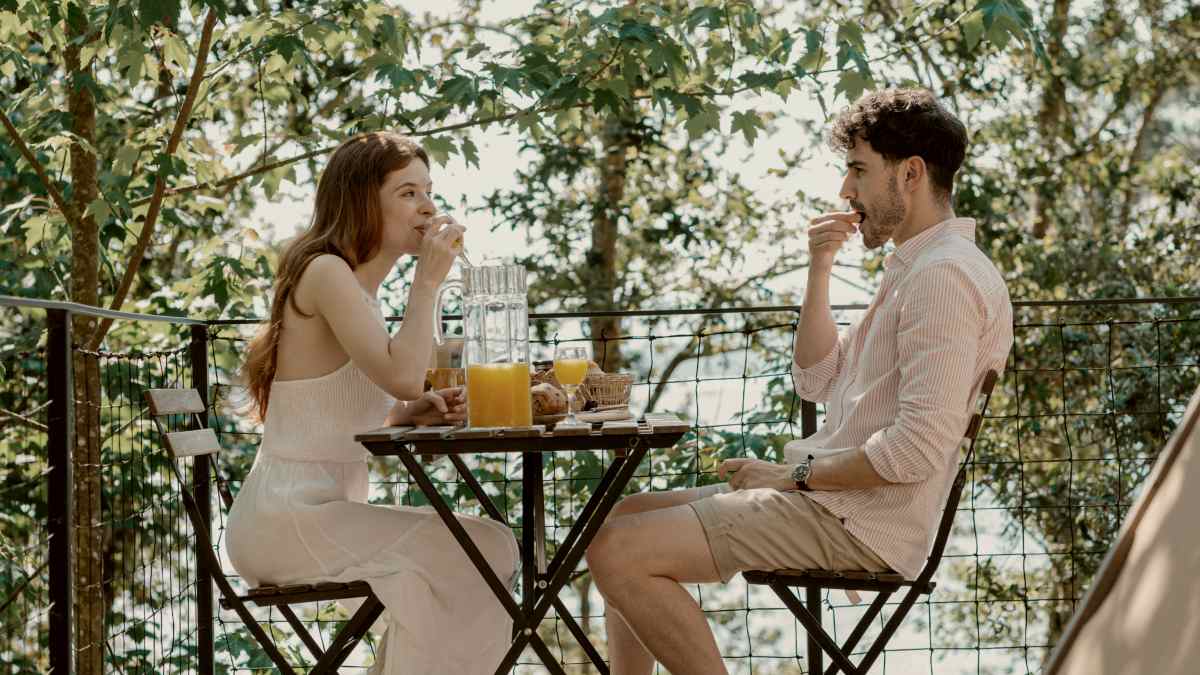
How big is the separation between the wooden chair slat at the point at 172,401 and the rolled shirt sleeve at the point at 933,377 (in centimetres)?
136

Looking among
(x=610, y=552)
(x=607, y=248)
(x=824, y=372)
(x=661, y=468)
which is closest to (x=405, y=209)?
(x=610, y=552)

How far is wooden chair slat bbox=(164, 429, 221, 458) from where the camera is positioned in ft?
7.92

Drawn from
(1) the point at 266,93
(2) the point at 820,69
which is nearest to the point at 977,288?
(2) the point at 820,69

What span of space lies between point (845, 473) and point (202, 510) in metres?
1.84

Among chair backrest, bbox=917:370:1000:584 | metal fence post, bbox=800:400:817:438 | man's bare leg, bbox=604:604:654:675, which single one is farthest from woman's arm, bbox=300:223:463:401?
metal fence post, bbox=800:400:817:438

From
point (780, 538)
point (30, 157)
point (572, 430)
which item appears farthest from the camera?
point (30, 157)

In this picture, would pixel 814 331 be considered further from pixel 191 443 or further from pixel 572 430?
pixel 191 443

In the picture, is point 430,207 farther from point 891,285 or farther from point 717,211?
point 717,211

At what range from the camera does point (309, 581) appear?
7.69ft

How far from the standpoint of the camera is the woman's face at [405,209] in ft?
8.69

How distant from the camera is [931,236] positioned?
95.3 inches

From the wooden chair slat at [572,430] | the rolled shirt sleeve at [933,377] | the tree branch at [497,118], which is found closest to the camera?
the wooden chair slat at [572,430]

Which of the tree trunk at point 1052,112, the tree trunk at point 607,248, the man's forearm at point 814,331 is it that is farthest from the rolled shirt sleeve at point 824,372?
the tree trunk at point 1052,112

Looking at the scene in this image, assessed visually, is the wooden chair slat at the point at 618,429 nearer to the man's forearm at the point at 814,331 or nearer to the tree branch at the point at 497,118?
the man's forearm at the point at 814,331
